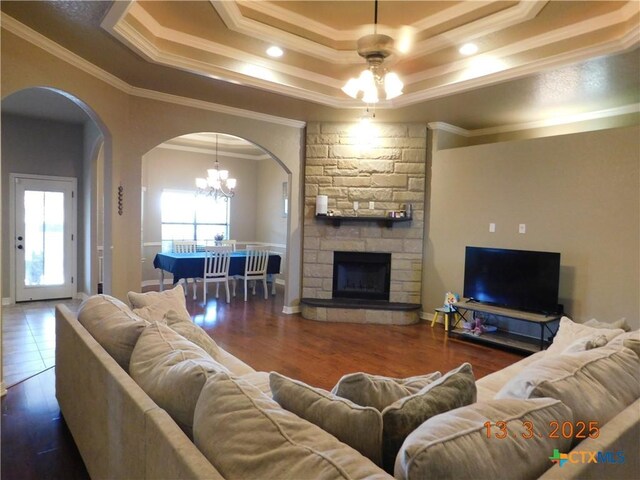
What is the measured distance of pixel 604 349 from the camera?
1.61 meters

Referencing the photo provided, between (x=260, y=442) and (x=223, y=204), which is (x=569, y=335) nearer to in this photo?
(x=260, y=442)

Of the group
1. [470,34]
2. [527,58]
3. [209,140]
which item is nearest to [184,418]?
[470,34]

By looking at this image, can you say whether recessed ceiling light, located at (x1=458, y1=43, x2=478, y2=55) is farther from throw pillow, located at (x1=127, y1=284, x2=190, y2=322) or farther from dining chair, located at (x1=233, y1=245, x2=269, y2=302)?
dining chair, located at (x1=233, y1=245, x2=269, y2=302)

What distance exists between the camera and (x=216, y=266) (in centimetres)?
639

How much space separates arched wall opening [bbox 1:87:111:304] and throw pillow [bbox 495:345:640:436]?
231 inches

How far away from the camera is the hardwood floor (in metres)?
2.21

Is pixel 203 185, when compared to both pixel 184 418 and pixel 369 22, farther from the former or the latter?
pixel 184 418

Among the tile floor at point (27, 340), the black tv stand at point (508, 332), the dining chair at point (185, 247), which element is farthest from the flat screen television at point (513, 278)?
the dining chair at point (185, 247)

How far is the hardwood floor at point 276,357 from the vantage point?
2213 millimetres

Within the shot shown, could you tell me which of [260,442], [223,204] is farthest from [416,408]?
[223,204]

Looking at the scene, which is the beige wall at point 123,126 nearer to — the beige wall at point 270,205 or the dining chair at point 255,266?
the dining chair at point 255,266

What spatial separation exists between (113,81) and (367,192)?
10.8 feet

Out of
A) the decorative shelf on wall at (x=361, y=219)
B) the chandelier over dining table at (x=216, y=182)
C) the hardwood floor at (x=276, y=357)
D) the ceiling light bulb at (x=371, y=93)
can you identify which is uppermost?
the ceiling light bulb at (x=371, y=93)

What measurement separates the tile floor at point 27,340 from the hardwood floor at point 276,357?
198mm
